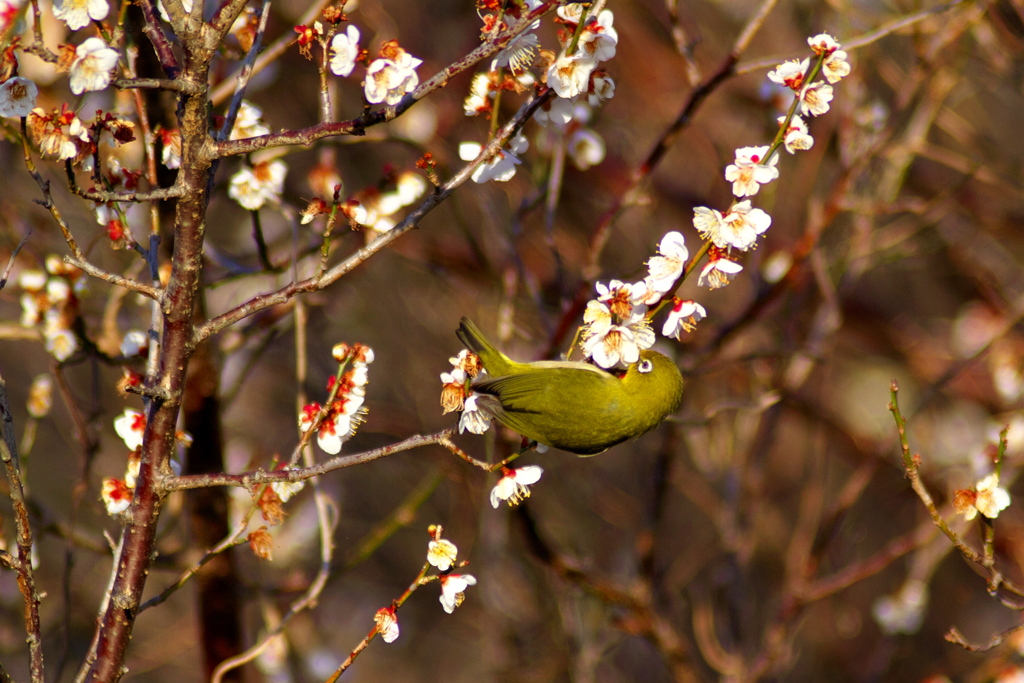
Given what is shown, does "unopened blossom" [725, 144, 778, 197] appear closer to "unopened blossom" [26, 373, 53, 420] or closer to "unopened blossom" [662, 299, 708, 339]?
"unopened blossom" [662, 299, 708, 339]

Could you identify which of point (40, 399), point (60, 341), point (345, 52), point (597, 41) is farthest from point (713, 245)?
point (40, 399)

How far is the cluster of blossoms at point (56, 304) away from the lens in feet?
7.64

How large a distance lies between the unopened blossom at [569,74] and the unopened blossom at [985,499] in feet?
4.22

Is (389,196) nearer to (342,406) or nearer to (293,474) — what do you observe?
(342,406)

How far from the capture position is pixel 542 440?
6.44 feet

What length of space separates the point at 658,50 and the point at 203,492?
5082 mm

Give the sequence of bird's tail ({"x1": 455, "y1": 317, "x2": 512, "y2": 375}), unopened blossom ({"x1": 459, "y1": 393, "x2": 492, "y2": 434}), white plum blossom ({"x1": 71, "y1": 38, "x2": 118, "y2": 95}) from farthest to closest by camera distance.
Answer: bird's tail ({"x1": 455, "y1": 317, "x2": 512, "y2": 375}), unopened blossom ({"x1": 459, "y1": 393, "x2": 492, "y2": 434}), white plum blossom ({"x1": 71, "y1": 38, "x2": 118, "y2": 95})

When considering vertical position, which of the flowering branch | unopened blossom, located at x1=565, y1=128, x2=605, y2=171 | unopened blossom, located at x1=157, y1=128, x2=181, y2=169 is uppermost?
unopened blossom, located at x1=565, y1=128, x2=605, y2=171

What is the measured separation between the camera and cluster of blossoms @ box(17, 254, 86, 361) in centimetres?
233

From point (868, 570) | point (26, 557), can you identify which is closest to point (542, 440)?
point (26, 557)

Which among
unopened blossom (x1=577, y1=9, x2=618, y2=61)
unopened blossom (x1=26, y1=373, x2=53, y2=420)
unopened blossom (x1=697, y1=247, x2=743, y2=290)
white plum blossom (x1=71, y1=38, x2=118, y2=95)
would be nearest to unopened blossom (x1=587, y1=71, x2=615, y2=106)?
unopened blossom (x1=577, y1=9, x2=618, y2=61)

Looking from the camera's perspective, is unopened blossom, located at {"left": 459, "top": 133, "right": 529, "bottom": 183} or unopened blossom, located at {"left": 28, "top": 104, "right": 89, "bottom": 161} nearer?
unopened blossom, located at {"left": 28, "top": 104, "right": 89, "bottom": 161}

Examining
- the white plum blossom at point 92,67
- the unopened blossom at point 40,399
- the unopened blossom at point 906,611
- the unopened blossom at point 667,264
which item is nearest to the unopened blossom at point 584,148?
the unopened blossom at point 667,264

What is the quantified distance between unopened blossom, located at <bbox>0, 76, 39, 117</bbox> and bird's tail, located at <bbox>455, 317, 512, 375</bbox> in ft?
3.49
